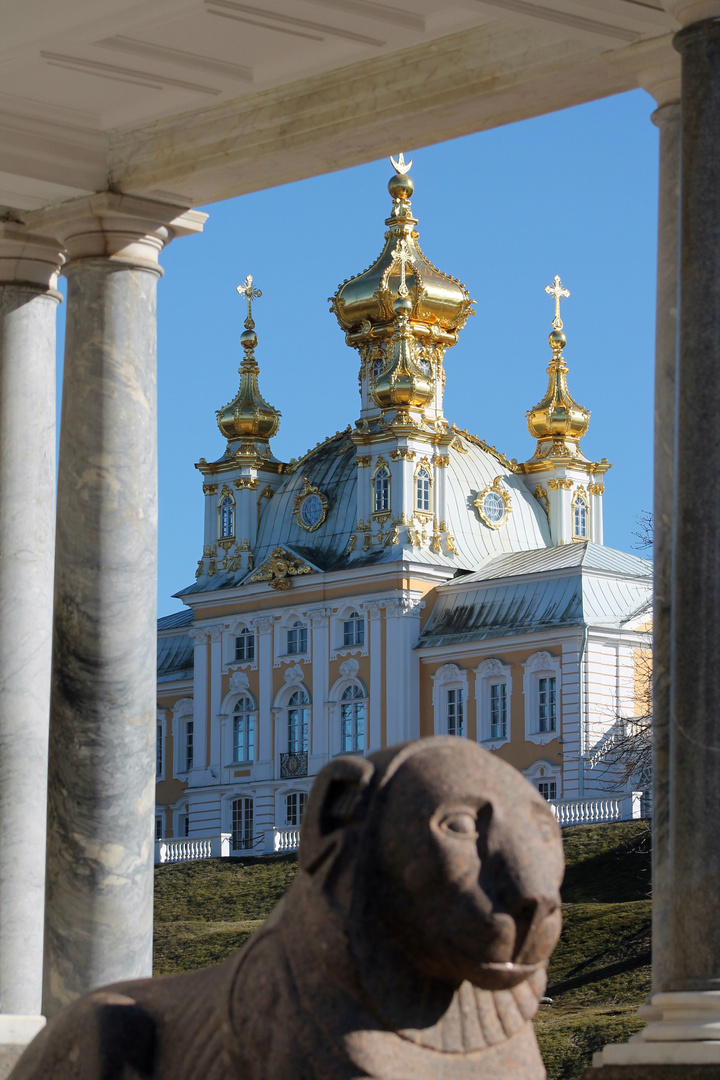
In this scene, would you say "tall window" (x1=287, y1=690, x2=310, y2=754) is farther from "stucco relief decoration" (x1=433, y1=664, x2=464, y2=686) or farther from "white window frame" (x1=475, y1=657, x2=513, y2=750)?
"white window frame" (x1=475, y1=657, x2=513, y2=750)

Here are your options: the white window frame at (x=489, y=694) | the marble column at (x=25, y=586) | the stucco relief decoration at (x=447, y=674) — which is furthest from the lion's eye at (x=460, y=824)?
the stucco relief decoration at (x=447, y=674)

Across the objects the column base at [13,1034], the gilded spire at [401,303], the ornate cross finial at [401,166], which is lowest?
the column base at [13,1034]

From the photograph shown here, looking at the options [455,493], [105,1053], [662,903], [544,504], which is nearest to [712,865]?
[662,903]

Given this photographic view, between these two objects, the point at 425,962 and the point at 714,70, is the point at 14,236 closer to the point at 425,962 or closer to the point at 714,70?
the point at 714,70

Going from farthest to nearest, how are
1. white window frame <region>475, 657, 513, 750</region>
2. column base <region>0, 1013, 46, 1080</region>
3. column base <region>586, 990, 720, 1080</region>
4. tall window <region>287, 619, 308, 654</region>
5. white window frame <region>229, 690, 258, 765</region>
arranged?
white window frame <region>229, 690, 258, 765</region> → tall window <region>287, 619, 308, 654</region> → white window frame <region>475, 657, 513, 750</region> → column base <region>0, 1013, 46, 1080</region> → column base <region>586, 990, 720, 1080</region>

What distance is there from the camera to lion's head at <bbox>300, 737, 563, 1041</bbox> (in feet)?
19.3

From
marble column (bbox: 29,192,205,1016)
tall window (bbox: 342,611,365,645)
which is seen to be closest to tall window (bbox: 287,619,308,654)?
tall window (bbox: 342,611,365,645)

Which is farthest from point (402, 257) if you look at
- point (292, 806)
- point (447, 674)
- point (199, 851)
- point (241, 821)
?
point (199, 851)

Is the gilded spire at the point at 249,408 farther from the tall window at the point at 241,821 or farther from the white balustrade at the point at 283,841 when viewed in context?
the white balustrade at the point at 283,841

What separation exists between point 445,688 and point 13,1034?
86.1m

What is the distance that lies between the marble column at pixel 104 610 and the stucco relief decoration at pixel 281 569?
291 ft

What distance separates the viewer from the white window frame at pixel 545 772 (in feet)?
320

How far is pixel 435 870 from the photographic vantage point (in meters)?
5.89

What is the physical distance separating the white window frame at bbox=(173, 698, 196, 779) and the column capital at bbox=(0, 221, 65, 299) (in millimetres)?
96587
